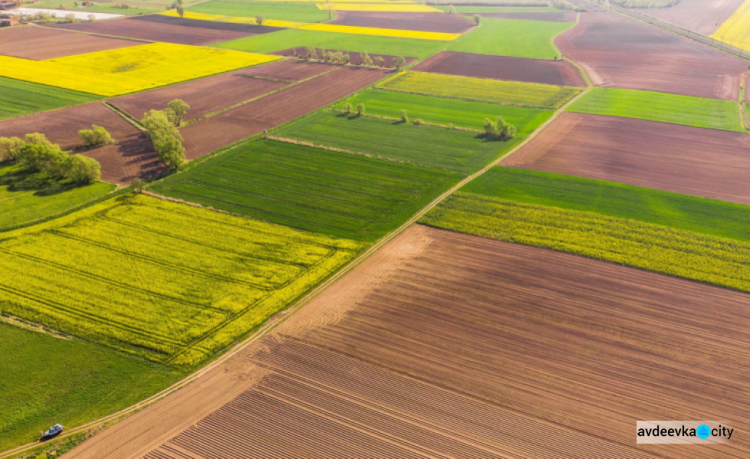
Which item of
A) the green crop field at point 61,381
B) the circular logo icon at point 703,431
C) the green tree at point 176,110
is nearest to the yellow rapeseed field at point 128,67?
the green tree at point 176,110

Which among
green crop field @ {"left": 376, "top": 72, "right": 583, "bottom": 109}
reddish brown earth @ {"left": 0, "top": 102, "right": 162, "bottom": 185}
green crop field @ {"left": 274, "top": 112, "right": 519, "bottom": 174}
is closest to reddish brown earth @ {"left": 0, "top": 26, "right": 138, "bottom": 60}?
reddish brown earth @ {"left": 0, "top": 102, "right": 162, "bottom": 185}

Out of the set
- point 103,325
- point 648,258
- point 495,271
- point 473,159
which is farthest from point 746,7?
point 103,325

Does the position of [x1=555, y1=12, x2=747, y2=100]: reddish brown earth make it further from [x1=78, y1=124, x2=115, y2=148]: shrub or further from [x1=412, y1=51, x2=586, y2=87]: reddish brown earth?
[x1=78, y1=124, x2=115, y2=148]: shrub

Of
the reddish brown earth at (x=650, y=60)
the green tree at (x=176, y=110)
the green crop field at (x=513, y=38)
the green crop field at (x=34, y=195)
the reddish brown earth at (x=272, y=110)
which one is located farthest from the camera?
the green crop field at (x=513, y=38)

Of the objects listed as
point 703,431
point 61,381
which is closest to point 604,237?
point 703,431

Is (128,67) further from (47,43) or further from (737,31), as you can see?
(737,31)

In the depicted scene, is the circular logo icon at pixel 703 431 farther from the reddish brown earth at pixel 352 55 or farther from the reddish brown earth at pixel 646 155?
the reddish brown earth at pixel 352 55

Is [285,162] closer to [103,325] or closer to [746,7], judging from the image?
[103,325]
